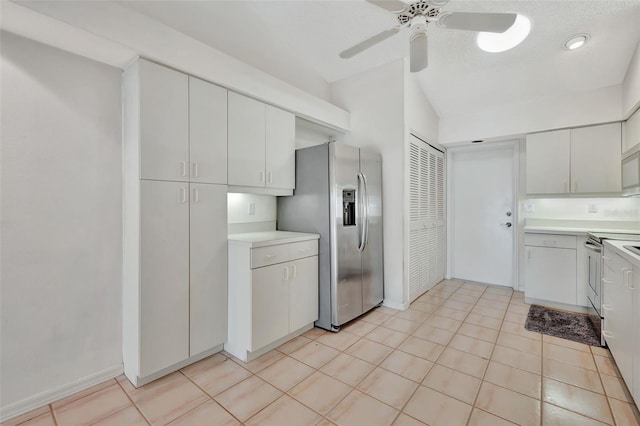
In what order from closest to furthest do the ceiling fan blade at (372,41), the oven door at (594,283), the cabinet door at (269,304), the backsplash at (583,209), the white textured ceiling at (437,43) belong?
the ceiling fan blade at (372,41) < the cabinet door at (269,304) < the white textured ceiling at (437,43) < the oven door at (594,283) < the backsplash at (583,209)

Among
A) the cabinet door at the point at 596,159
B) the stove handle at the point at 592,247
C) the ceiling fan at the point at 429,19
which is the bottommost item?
the stove handle at the point at 592,247

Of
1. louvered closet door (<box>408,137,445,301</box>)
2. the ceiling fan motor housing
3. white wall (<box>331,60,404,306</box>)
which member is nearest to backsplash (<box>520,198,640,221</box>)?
louvered closet door (<box>408,137,445,301</box>)

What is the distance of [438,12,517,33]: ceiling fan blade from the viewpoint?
1.71 meters

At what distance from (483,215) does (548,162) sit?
111 cm

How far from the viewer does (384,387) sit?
188cm

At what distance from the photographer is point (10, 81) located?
1622mm

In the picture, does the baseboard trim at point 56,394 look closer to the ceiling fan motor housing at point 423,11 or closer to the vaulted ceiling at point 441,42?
the vaulted ceiling at point 441,42

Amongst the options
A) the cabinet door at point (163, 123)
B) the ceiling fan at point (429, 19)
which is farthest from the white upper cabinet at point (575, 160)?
the cabinet door at point (163, 123)

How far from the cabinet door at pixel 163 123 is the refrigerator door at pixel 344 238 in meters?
1.26

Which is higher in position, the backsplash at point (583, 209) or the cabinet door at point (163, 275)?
the backsplash at point (583, 209)

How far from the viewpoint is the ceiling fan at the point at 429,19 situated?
1740 millimetres

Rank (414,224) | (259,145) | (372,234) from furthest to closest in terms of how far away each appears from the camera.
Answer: (414,224)
(372,234)
(259,145)

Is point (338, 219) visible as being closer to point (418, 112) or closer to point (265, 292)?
point (265, 292)

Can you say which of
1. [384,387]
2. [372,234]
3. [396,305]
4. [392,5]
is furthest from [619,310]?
[392,5]
